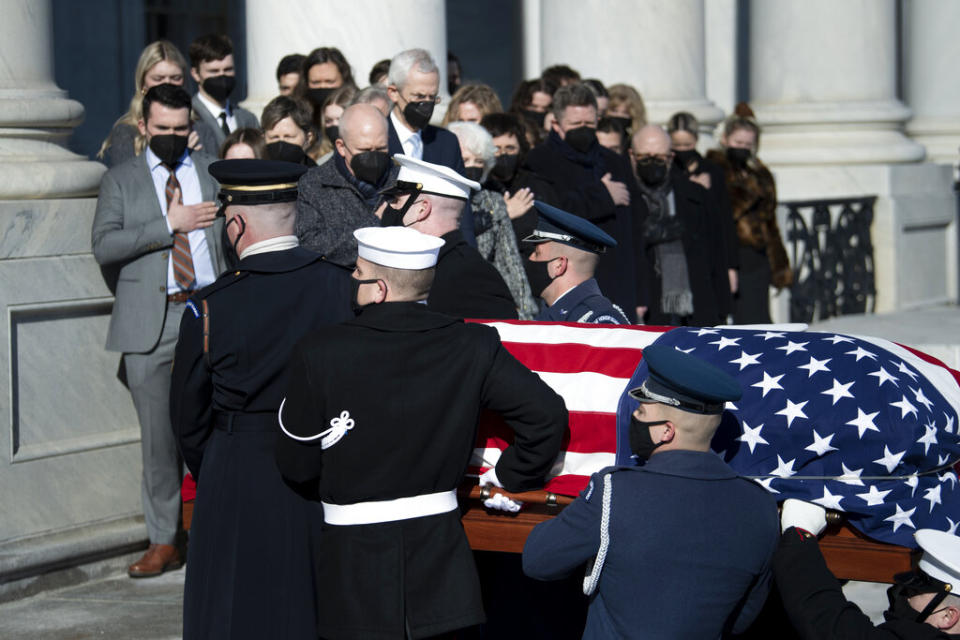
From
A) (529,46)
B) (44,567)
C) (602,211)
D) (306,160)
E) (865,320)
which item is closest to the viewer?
(44,567)

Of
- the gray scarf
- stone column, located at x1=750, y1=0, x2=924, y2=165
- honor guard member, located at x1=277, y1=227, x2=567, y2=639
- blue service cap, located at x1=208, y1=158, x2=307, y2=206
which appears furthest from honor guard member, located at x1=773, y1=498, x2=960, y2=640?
stone column, located at x1=750, y1=0, x2=924, y2=165

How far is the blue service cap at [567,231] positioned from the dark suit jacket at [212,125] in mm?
2388

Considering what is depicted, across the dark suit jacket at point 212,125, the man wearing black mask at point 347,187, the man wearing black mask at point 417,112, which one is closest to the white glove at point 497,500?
the man wearing black mask at point 347,187

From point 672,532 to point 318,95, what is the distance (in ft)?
14.6

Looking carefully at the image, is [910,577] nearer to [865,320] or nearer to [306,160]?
[306,160]

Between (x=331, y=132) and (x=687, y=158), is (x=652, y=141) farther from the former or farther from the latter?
(x=331, y=132)

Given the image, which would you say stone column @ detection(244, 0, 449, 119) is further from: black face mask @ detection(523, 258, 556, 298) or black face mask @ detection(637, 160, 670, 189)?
black face mask @ detection(523, 258, 556, 298)

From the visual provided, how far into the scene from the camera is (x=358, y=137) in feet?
18.6

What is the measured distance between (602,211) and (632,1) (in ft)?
11.1

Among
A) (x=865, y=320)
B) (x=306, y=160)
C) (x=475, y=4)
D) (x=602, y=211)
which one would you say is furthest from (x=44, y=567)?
(x=475, y=4)

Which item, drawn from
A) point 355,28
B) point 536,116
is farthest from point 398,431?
point 536,116

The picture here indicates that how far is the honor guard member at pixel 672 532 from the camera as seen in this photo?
353cm

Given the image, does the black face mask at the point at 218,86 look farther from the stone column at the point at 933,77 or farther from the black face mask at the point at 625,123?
the stone column at the point at 933,77

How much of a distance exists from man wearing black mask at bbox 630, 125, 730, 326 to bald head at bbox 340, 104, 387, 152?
277 centimetres
